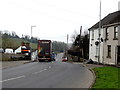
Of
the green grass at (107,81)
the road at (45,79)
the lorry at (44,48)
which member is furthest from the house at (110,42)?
the green grass at (107,81)

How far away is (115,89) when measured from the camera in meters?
10.6

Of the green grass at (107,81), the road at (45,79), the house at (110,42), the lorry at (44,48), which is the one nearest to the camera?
the green grass at (107,81)

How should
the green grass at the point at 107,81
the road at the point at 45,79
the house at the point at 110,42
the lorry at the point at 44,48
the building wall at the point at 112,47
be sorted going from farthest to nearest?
the lorry at the point at 44,48 → the building wall at the point at 112,47 → the house at the point at 110,42 → the road at the point at 45,79 → the green grass at the point at 107,81

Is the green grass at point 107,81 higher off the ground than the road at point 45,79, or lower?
higher

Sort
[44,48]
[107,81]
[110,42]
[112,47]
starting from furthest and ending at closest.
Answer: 1. [44,48]
2. [110,42]
3. [112,47]
4. [107,81]

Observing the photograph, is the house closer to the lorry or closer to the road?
the lorry

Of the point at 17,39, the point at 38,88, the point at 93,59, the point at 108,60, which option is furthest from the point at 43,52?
the point at 17,39

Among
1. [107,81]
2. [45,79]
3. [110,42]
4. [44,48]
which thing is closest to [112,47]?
[110,42]

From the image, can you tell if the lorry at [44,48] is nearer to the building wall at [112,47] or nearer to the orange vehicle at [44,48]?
the orange vehicle at [44,48]

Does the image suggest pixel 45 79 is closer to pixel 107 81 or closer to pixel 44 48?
pixel 107 81

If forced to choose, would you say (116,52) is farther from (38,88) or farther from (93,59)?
(38,88)

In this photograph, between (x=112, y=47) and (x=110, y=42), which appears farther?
(x=110, y=42)

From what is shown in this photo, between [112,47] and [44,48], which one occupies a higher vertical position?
[112,47]

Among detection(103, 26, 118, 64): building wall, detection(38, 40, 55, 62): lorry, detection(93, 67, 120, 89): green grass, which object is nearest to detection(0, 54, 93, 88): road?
detection(93, 67, 120, 89): green grass
